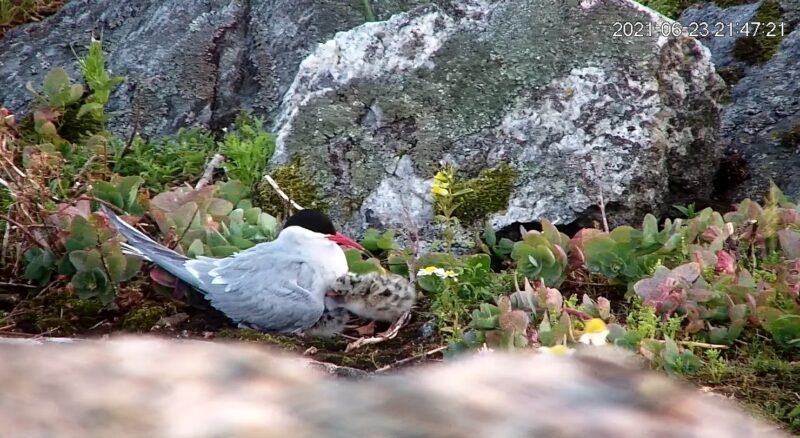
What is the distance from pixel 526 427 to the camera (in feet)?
3.72

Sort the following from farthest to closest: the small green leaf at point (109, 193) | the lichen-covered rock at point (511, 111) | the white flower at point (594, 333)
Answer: the lichen-covered rock at point (511, 111) → the small green leaf at point (109, 193) → the white flower at point (594, 333)

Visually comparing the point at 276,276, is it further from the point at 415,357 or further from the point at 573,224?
the point at 573,224

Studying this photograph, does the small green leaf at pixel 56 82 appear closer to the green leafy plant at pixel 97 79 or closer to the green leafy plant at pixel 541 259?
the green leafy plant at pixel 97 79

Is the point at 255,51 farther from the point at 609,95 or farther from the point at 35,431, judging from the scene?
the point at 35,431

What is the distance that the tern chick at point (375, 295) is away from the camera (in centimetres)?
395

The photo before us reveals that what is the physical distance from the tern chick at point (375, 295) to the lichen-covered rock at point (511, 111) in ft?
1.91

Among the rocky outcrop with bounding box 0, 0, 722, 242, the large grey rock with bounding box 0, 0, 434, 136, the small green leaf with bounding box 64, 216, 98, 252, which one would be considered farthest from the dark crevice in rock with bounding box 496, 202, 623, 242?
the large grey rock with bounding box 0, 0, 434, 136

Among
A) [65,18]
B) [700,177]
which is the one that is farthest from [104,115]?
[700,177]

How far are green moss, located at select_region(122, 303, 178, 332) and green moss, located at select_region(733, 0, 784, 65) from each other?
379 cm

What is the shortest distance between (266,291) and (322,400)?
2.87 m

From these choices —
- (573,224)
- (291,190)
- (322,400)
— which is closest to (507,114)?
(573,224)

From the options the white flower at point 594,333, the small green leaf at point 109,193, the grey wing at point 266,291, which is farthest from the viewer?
the small green leaf at point 109,193

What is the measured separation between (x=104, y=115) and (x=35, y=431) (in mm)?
4905

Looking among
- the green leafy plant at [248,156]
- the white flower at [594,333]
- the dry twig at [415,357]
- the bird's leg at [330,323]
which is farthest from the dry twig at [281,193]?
the white flower at [594,333]
